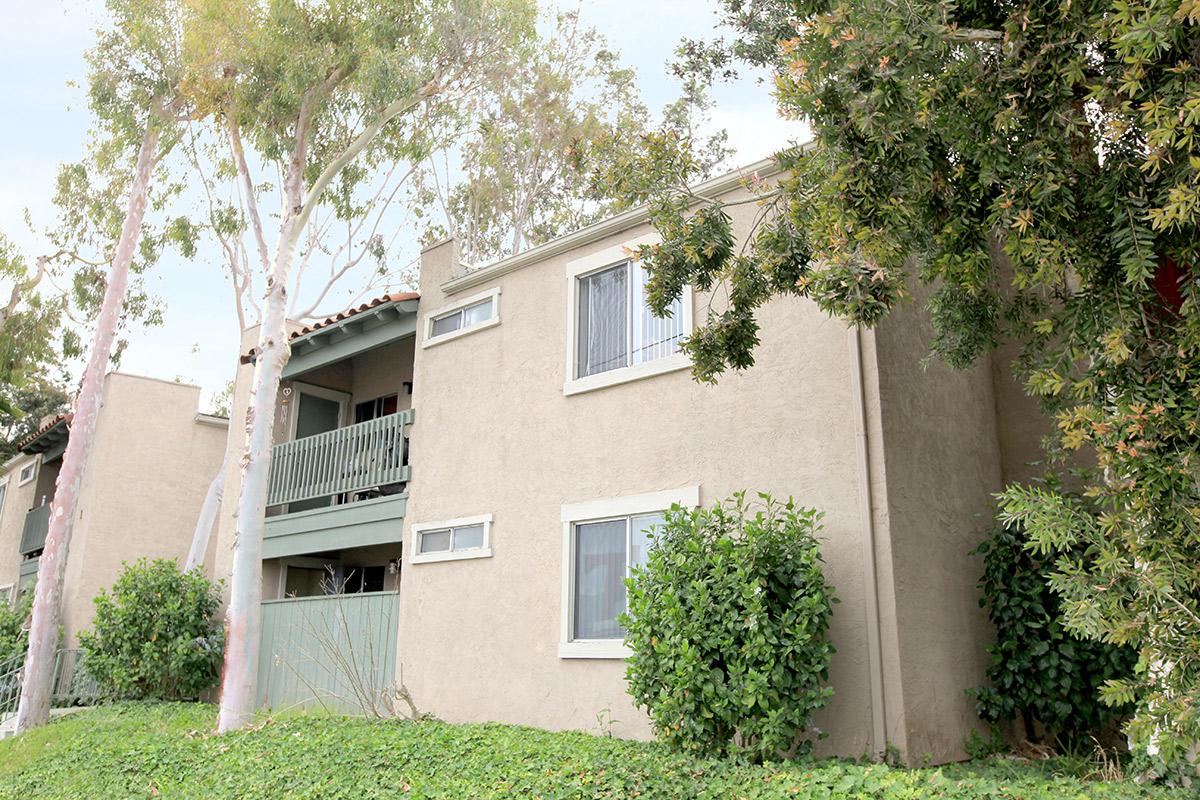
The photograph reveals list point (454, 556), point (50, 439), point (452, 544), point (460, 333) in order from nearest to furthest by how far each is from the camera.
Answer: point (454, 556)
point (452, 544)
point (460, 333)
point (50, 439)

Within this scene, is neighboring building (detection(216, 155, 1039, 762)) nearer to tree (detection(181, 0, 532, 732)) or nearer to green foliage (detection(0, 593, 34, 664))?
tree (detection(181, 0, 532, 732))

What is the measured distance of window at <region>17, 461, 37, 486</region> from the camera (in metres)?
26.7

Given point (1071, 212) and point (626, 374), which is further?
point (626, 374)

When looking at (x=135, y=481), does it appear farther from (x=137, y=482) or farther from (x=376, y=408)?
(x=376, y=408)

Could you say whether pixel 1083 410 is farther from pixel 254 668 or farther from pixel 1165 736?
pixel 254 668

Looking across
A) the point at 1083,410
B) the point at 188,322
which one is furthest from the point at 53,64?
the point at 1083,410

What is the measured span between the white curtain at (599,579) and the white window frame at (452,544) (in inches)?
63.3

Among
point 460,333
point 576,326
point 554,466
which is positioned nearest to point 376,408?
point 460,333

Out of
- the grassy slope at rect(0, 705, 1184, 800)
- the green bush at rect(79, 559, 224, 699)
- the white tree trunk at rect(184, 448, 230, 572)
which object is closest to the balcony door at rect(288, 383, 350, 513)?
the green bush at rect(79, 559, 224, 699)

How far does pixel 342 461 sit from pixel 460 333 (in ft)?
10.8

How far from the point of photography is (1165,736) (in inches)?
217

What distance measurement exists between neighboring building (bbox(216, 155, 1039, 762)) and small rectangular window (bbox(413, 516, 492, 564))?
0.13 feet

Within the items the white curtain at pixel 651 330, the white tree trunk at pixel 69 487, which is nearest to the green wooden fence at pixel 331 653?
the white tree trunk at pixel 69 487

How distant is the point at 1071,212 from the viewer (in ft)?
20.8
